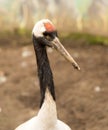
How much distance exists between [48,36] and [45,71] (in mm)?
375

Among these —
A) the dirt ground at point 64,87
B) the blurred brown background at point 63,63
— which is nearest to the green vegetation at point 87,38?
the blurred brown background at point 63,63

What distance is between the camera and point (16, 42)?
11.9 meters

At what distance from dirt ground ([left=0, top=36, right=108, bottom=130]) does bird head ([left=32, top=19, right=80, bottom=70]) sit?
1927 millimetres

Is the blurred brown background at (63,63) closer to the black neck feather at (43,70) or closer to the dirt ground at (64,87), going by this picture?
the dirt ground at (64,87)

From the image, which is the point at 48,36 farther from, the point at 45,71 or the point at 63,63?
the point at 63,63

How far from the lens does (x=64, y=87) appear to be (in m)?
9.34

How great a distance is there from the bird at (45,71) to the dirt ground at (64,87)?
5.53 ft

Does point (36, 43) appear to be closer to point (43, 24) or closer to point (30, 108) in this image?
point (43, 24)

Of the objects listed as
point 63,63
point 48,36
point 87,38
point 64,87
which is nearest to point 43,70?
point 48,36

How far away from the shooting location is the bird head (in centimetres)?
604

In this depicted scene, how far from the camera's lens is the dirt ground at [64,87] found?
819cm

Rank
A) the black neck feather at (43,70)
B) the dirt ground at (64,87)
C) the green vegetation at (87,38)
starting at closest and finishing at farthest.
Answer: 1. the black neck feather at (43,70)
2. the dirt ground at (64,87)
3. the green vegetation at (87,38)

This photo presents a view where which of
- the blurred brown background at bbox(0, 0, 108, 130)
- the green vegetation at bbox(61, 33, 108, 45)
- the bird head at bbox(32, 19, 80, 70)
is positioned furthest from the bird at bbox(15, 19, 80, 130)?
the green vegetation at bbox(61, 33, 108, 45)

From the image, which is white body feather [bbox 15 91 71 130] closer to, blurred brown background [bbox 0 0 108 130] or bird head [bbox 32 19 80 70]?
bird head [bbox 32 19 80 70]
